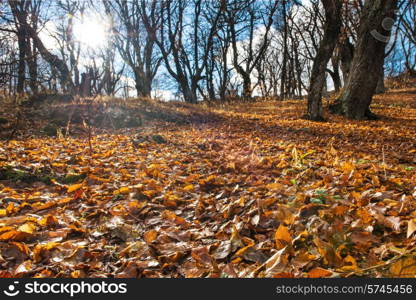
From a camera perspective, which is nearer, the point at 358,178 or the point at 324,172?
the point at 358,178

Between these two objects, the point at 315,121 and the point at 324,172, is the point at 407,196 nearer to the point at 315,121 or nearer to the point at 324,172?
the point at 324,172

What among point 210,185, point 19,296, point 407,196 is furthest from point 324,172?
point 19,296

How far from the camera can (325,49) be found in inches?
239

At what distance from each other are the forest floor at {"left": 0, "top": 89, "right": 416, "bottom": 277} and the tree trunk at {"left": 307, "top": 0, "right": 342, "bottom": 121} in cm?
271

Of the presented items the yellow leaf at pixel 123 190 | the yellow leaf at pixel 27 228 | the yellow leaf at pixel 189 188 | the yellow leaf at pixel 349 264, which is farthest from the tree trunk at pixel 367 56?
the yellow leaf at pixel 27 228

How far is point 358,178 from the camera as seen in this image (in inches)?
92.7

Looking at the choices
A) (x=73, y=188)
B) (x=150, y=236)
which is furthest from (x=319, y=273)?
(x=73, y=188)

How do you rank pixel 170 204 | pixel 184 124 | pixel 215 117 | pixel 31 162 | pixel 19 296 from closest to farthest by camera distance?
pixel 19 296 → pixel 170 204 → pixel 31 162 → pixel 184 124 → pixel 215 117

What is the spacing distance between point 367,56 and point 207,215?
607cm

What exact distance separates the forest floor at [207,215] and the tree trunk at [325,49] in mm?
2713

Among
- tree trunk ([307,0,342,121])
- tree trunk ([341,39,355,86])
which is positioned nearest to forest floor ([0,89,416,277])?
tree trunk ([307,0,342,121])

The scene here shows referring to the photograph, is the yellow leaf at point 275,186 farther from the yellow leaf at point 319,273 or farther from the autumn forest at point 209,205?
the yellow leaf at point 319,273

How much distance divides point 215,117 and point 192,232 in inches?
268

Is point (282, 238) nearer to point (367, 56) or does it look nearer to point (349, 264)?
point (349, 264)
